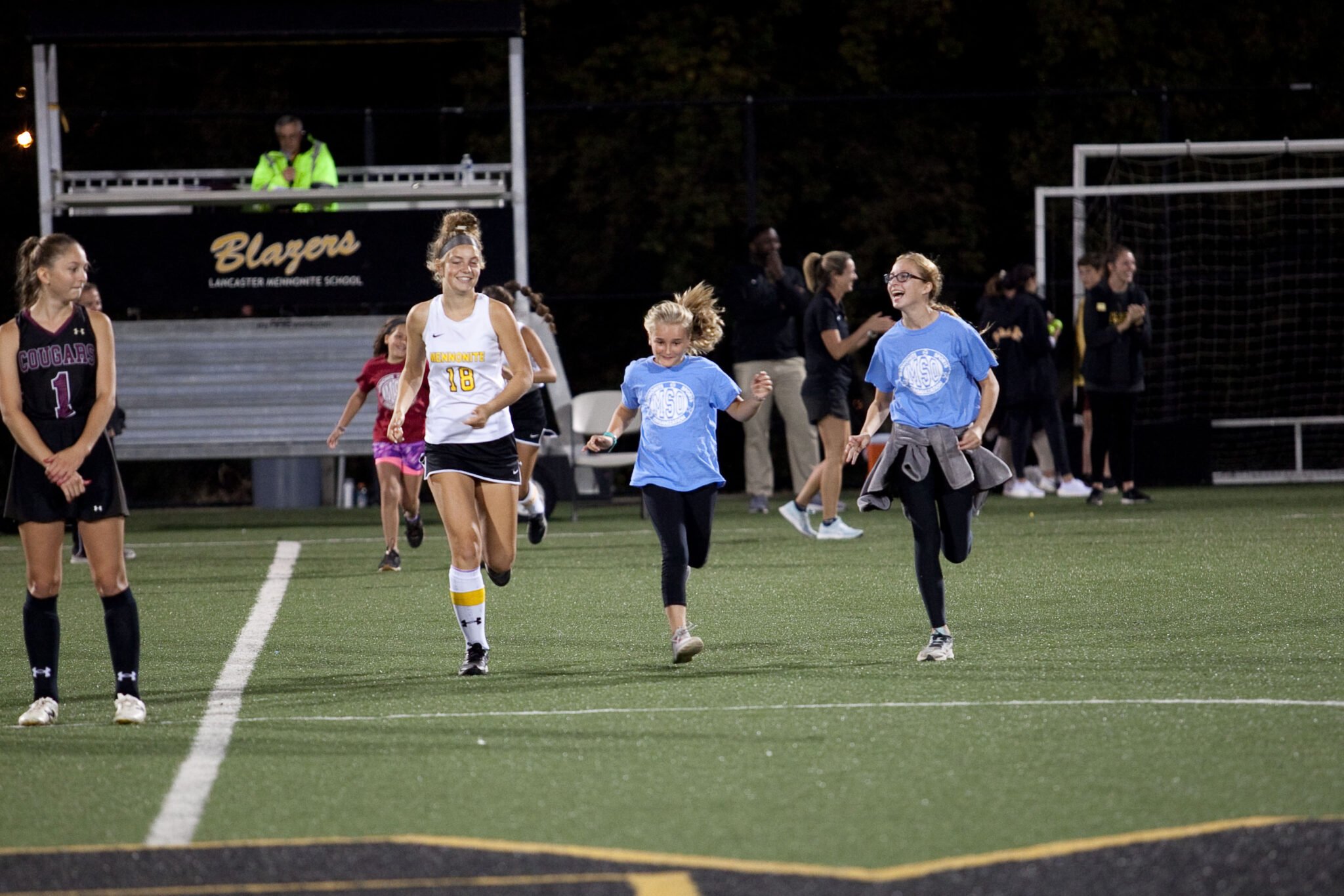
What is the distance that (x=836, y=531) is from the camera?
13969mm

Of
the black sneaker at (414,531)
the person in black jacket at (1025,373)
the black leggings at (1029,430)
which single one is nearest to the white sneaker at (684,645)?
the black sneaker at (414,531)

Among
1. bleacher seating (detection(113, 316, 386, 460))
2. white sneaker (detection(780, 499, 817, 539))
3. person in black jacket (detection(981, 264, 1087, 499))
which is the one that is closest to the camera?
white sneaker (detection(780, 499, 817, 539))

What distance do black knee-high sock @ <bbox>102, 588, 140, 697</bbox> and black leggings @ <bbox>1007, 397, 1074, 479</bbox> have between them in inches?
486

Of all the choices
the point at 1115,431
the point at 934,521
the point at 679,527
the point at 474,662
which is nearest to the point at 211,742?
the point at 474,662

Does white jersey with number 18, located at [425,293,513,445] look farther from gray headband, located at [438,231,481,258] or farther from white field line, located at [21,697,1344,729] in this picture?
white field line, located at [21,697,1344,729]

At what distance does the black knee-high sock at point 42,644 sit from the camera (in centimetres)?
679

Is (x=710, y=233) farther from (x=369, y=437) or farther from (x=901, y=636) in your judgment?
(x=901, y=636)

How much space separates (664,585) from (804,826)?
3.20 metres

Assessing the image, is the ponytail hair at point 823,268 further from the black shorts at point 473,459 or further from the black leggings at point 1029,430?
the black shorts at point 473,459

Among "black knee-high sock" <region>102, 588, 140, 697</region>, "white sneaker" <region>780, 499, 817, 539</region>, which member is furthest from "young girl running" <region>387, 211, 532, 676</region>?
"white sneaker" <region>780, 499, 817, 539</region>

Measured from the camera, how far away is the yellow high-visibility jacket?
17062 mm

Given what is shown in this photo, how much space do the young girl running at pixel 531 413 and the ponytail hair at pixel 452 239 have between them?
6.14 ft

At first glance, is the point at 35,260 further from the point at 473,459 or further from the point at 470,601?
the point at 470,601

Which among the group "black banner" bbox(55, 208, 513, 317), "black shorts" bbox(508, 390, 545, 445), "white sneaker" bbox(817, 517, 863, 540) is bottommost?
A: "white sneaker" bbox(817, 517, 863, 540)
